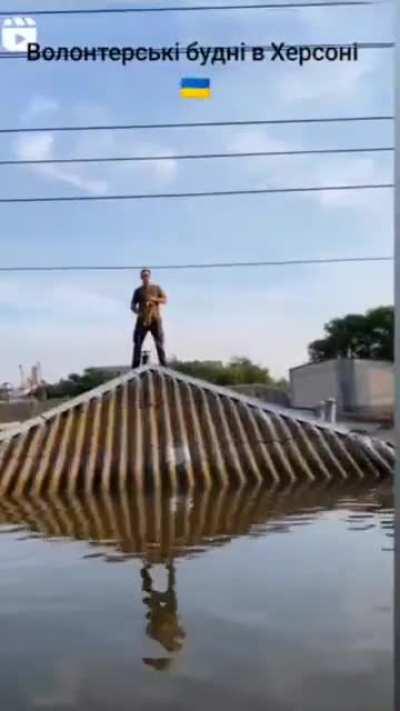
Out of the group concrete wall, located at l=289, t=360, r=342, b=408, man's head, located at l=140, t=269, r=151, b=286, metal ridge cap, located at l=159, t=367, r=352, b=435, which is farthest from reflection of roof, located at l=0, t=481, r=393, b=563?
man's head, located at l=140, t=269, r=151, b=286

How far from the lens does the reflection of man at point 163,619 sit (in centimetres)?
95

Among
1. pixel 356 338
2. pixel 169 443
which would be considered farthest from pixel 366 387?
pixel 169 443

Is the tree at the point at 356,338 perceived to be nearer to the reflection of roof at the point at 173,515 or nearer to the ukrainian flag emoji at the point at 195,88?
the ukrainian flag emoji at the point at 195,88

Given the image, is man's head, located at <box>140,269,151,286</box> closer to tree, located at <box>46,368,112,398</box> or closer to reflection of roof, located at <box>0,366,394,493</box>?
tree, located at <box>46,368,112,398</box>

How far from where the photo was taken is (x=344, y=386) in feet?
3.48

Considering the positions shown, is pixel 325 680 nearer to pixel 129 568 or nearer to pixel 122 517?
pixel 129 568

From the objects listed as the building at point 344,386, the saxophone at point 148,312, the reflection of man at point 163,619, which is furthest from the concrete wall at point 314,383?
the reflection of man at point 163,619

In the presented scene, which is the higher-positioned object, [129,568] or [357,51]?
[357,51]

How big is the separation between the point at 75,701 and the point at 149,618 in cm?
28

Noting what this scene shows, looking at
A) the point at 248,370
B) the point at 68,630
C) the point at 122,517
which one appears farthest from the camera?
the point at 122,517

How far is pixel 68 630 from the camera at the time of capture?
1001 mm

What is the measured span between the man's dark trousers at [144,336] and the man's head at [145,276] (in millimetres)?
68

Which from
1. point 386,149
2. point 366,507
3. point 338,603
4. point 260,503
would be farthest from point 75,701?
point 260,503

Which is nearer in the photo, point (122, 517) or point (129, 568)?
point (129, 568)
